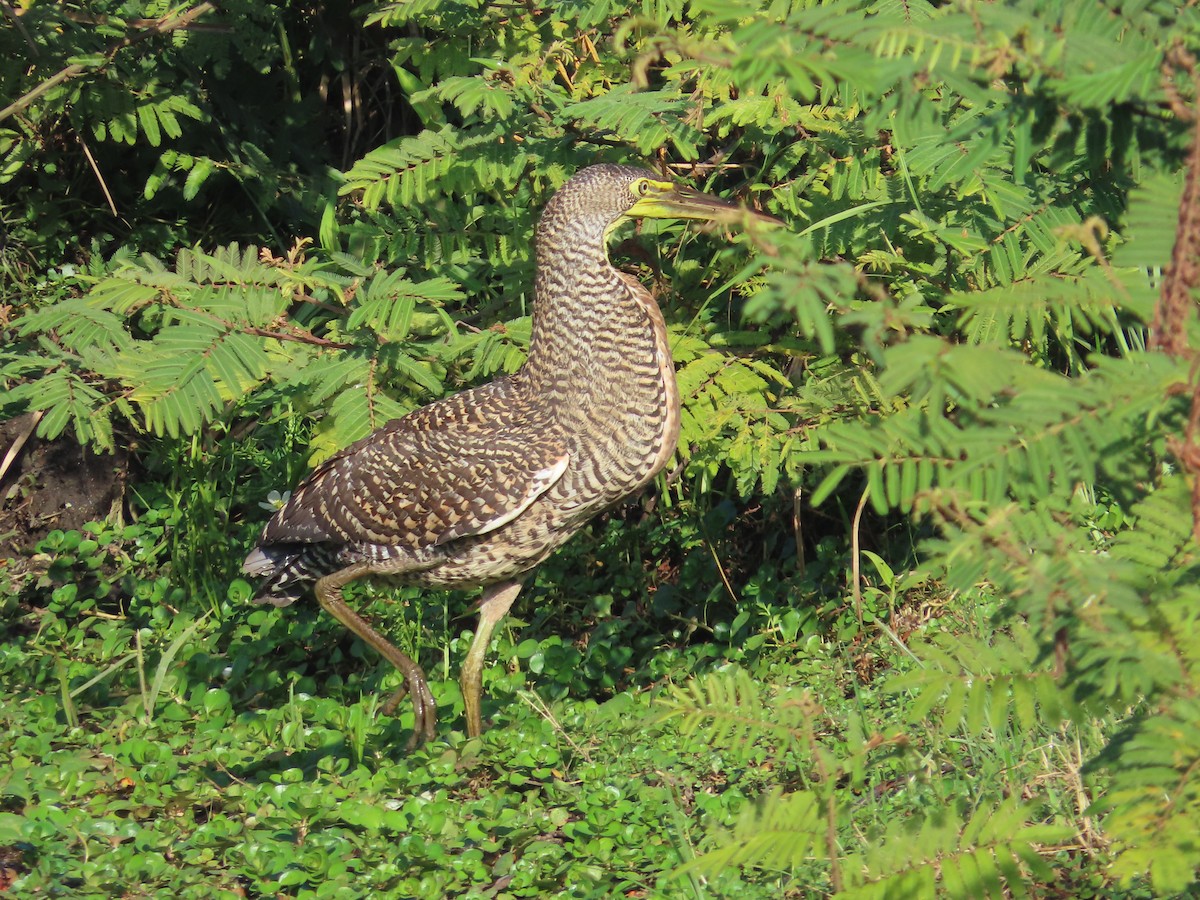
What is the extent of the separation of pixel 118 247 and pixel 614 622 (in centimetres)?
374

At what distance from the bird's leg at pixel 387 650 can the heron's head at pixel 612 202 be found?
1.50m

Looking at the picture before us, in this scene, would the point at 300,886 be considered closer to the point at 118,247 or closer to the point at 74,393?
the point at 74,393

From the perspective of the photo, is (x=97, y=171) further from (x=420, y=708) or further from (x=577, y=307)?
(x=420, y=708)

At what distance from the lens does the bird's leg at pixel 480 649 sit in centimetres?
552

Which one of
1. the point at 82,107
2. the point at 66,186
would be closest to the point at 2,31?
the point at 82,107

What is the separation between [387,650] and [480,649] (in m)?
0.37

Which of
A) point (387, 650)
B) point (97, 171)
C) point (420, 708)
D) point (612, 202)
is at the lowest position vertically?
point (420, 708)

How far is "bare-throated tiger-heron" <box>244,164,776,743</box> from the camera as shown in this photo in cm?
505

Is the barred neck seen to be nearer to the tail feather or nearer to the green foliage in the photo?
the green foliage

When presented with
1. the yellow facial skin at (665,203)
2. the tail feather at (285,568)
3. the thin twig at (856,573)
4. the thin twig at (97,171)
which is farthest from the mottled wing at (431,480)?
the thin twig at (97,171)

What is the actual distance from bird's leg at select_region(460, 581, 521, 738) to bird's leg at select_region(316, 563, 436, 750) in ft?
0.46

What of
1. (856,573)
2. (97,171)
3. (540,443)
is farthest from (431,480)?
(97,171)

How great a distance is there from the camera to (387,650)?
5469mm

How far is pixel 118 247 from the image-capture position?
26.7 ft
